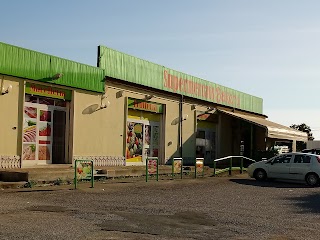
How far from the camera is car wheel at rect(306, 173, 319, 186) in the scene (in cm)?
2080

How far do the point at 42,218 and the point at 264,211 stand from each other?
19.3 ft

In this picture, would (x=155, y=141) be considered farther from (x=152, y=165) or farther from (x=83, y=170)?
(x=83, y=170)

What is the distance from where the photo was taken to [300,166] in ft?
70.5

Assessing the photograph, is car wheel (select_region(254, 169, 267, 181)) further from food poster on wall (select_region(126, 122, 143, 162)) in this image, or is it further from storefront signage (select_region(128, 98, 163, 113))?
storefront signage (select_region(128, 98, 163, 113))

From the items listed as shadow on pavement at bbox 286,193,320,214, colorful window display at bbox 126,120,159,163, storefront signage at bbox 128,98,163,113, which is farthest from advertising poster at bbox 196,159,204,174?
shadow on pavement at bbox 286,193,320,214

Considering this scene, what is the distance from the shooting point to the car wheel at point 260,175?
74.0ft

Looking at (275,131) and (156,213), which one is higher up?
(275,131)

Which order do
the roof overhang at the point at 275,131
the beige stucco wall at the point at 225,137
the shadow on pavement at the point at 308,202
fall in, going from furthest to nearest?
the beige stucco wall at the point at 225,137 < the roof overhang at the point at 275,131 < the shadow on pavement at the point at 308,202

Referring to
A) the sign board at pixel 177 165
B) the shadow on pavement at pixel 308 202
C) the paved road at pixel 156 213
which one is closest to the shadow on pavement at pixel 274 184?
the paved road at pixel 156 213

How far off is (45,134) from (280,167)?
35.9 feet

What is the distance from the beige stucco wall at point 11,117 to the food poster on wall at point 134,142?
7476mm

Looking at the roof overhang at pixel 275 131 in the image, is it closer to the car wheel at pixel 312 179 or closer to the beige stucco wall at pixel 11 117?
the car wheel at pixel 312 179

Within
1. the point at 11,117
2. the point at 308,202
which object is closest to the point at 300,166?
the point at 308,202

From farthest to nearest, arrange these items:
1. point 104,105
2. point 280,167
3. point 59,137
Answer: point 104,105
point 280,167
point 59,137
